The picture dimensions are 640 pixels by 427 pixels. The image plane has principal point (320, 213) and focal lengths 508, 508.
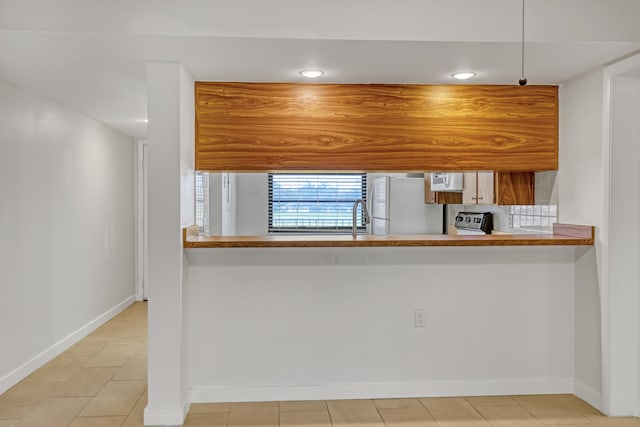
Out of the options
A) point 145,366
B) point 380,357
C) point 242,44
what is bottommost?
point 145,366

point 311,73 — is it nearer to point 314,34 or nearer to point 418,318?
point 314,34

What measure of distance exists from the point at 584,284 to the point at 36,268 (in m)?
3.76

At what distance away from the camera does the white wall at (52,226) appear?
336cm

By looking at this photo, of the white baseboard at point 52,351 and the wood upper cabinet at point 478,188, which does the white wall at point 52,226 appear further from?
the wood upper cabinet at point 478,188

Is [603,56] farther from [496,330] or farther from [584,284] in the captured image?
[496,330]

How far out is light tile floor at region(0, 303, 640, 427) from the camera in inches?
112

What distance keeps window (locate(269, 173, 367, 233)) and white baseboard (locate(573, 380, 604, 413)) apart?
416 centimetres

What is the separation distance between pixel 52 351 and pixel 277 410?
2052 mm

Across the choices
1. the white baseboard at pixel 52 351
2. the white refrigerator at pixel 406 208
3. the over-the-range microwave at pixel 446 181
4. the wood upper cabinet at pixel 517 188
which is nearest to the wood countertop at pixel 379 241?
the wood upper cabinet at pixel 517 188

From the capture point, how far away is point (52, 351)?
13.0ft

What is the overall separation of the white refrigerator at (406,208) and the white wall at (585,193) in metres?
2.81

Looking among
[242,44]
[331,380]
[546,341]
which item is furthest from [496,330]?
[242,44]

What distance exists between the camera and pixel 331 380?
3197 millimetres

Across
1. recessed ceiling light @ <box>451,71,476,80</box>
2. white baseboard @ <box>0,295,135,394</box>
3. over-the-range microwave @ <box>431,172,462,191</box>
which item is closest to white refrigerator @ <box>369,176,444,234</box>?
over-the-range microwave @ <box>431,172,462,191</box>
